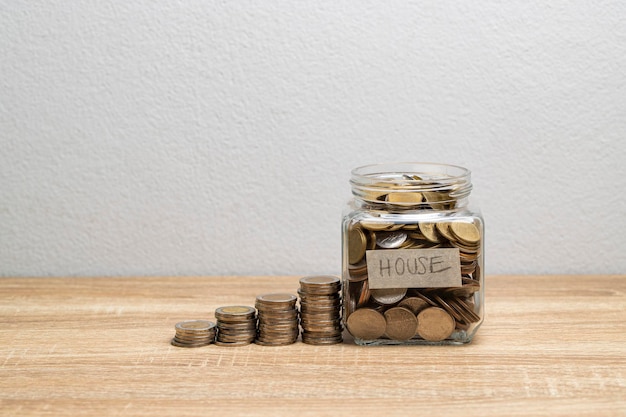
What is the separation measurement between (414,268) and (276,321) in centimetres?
21

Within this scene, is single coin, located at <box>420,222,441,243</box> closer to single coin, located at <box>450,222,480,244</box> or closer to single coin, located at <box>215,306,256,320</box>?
single coin, located at <box>450,222,480,244</box>

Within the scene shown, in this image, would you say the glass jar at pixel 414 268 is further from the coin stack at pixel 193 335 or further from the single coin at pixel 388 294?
the coin stack at pixel 193 335

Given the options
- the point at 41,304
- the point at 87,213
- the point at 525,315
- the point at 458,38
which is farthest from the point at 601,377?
the point at 87,213

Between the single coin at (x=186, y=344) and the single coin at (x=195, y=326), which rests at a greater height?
the single coin at (x=195, y=326)

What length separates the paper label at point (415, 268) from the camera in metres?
1.05

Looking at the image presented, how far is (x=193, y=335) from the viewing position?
1103mm

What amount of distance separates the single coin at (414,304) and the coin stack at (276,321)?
6.3 inches

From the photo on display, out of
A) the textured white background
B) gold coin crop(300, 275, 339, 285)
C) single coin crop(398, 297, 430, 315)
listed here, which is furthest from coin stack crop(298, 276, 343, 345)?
the textured white background

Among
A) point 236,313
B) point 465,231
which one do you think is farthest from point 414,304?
point 236,313

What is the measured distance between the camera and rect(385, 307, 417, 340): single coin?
1.07 metres

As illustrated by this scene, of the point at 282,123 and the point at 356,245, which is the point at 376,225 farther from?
the point at 282,123

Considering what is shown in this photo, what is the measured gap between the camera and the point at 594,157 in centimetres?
157

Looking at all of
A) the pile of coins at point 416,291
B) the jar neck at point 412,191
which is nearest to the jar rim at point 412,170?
the jar neck at point 412,191

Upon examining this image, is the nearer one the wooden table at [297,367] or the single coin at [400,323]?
the wooden table at [297,367]
